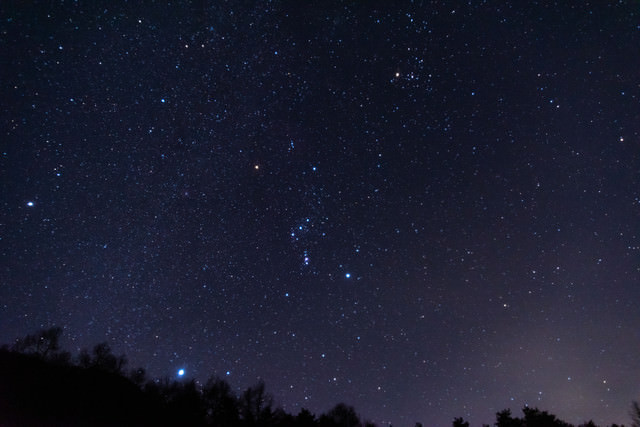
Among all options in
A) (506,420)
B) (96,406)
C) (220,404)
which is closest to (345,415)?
(220,404)

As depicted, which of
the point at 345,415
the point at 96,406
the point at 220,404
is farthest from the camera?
the point at 345,415

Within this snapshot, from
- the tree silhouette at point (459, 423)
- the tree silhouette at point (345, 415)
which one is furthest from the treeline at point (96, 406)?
the tree silhouette at point (345, 415)

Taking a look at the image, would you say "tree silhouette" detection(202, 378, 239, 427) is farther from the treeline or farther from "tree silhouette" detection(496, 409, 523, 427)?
"tree silhouette" detection(496, 409, 523, 427)

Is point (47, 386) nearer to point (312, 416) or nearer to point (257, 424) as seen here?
point (257, 424)

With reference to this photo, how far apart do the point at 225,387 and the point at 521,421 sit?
108ft

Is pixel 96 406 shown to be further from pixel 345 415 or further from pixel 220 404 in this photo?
pixel 345 415

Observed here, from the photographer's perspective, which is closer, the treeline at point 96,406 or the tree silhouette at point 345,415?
the treeline at point 96,406

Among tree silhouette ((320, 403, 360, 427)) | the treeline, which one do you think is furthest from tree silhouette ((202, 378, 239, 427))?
tree silhouette ((320, 403, 360, 427))

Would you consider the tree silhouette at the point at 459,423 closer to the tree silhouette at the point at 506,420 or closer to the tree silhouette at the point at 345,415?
the tree silhouette at the point at 506,420

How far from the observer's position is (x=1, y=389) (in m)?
26.5

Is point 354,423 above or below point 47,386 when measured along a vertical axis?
below

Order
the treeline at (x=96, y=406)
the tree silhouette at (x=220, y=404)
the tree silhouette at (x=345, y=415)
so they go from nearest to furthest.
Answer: the treeline at (x=96, y=406) → the tree silhouette at (x=220, y=404) → the tree silhouette at (x=345, y=415)

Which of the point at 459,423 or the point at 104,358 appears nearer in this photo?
the point at 459,423

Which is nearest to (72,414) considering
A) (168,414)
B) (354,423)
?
(168,414)
